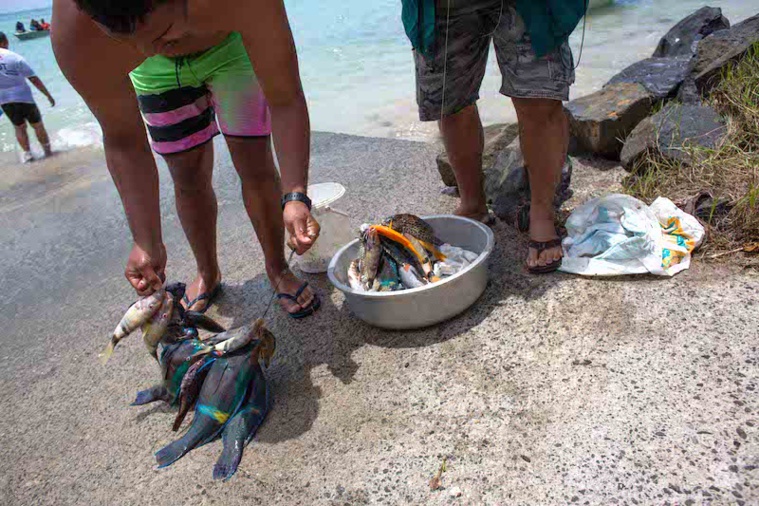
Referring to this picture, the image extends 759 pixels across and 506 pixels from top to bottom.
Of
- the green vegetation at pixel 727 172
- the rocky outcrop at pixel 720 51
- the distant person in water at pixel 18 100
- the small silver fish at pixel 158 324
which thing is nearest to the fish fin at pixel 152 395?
the small silver fish at pixel 158 324

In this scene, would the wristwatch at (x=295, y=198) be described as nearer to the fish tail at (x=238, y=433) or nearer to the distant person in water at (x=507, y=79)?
the fish tail at (x=238, y=433)

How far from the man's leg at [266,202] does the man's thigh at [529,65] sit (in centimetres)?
109

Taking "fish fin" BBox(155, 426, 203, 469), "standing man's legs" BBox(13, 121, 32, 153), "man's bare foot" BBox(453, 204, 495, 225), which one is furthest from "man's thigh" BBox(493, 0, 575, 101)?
"standing man's legs" BBox(13, 121, 32, 153)

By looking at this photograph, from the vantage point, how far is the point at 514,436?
1816 mm

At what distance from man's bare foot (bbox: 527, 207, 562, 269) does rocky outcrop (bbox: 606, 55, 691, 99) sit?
1596 millimetres

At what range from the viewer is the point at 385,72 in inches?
332

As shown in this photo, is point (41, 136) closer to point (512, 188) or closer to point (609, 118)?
point (512, 188)

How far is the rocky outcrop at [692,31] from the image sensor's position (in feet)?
15.1

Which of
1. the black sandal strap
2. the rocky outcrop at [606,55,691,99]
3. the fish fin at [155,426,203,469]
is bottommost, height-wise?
the fish fin at [155,426,203,469]

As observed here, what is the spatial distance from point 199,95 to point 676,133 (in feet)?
8.04

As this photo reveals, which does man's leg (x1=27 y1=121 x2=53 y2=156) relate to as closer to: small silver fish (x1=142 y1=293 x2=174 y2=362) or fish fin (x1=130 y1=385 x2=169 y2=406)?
fish fin (x1=130 y1=385 x2=169 y2=406)

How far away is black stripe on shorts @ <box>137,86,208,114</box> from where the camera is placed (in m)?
2.38

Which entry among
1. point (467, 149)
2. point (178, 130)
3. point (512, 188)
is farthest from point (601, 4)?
point (178, 130)

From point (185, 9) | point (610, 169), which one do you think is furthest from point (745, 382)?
point (185, 9)
